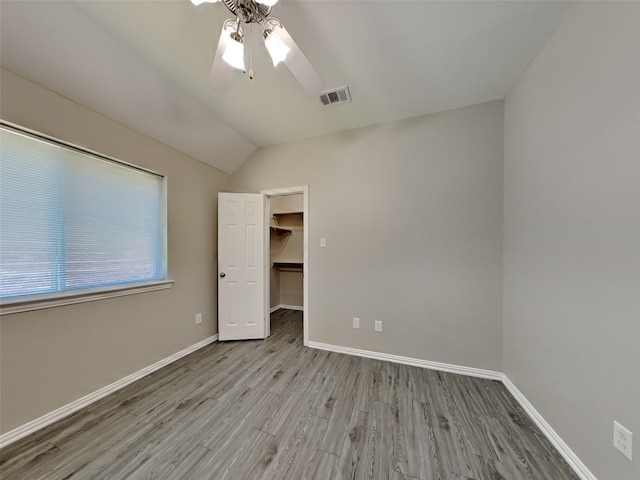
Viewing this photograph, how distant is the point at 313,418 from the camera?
170 centimetres

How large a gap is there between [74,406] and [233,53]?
111 inches

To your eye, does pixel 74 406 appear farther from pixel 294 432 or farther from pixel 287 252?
pixel 287 252

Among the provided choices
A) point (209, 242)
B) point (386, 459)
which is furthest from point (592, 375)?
point (209, 242)

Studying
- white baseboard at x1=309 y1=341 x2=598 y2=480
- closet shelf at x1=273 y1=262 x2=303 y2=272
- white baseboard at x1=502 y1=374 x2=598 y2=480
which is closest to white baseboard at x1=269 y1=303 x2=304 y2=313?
closet shelf at x1=273 y1=262 x2=303 y2=272

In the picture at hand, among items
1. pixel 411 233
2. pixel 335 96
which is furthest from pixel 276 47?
pixel 411 233

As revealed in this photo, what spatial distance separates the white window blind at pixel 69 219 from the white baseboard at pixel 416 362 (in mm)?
2337

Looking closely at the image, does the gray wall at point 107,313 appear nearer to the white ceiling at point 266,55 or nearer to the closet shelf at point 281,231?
the white ceiling at point 266,55

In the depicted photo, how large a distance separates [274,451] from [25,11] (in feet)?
10.00

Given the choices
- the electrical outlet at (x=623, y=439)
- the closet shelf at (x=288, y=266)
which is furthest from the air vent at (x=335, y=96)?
the closet shelf at (x=288, y=266)

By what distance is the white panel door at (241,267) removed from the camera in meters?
3.05

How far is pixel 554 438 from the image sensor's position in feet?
4.82

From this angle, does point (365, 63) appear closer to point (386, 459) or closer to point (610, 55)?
point (610, 55)

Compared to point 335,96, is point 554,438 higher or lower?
lower

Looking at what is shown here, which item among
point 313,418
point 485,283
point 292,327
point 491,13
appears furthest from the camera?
point 292,327
